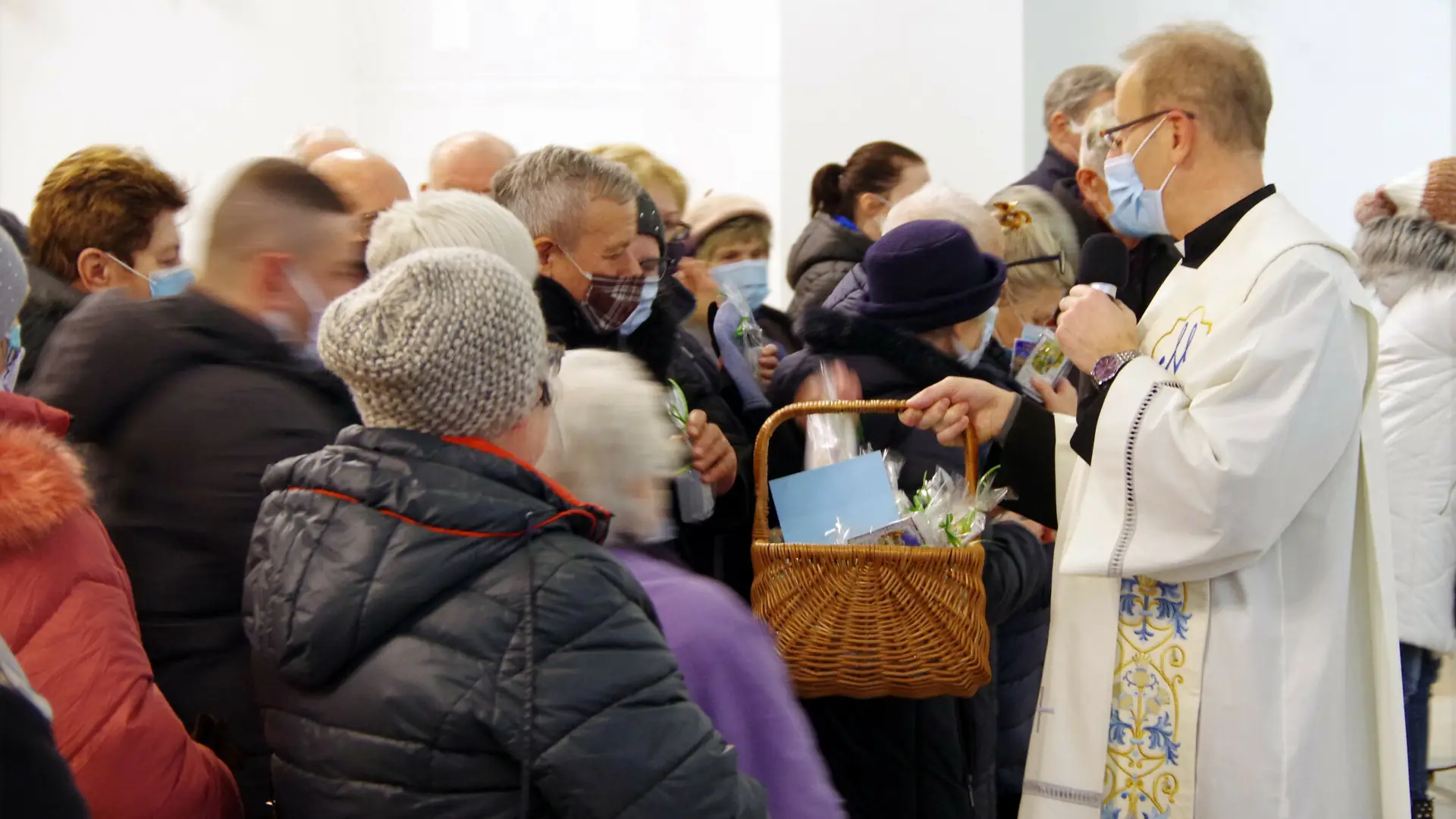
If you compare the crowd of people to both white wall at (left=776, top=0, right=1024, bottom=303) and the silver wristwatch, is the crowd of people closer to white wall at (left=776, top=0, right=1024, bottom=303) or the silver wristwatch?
the silver wristwatch

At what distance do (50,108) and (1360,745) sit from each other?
5.11 metres

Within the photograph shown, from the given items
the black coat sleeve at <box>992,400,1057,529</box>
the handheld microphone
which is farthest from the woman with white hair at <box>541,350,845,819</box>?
the handheld microphone

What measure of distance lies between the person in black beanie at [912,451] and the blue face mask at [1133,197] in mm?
403

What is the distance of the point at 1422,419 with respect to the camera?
13.6 ft

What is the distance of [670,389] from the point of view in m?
2.67

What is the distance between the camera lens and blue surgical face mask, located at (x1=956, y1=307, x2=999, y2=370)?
9.44 feet

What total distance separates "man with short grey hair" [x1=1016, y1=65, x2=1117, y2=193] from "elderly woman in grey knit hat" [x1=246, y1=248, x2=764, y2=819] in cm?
338

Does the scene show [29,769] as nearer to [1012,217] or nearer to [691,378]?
[691,378]

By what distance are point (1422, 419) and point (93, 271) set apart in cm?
372

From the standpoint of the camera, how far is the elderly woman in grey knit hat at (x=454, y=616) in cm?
135

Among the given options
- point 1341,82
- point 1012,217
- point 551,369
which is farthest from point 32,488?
point 1341,82

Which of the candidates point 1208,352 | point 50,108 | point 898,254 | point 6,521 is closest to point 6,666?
point 6,521

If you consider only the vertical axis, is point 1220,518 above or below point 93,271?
below

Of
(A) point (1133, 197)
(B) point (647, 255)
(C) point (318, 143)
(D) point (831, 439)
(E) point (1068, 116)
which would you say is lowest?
(D) point (831, 439)
